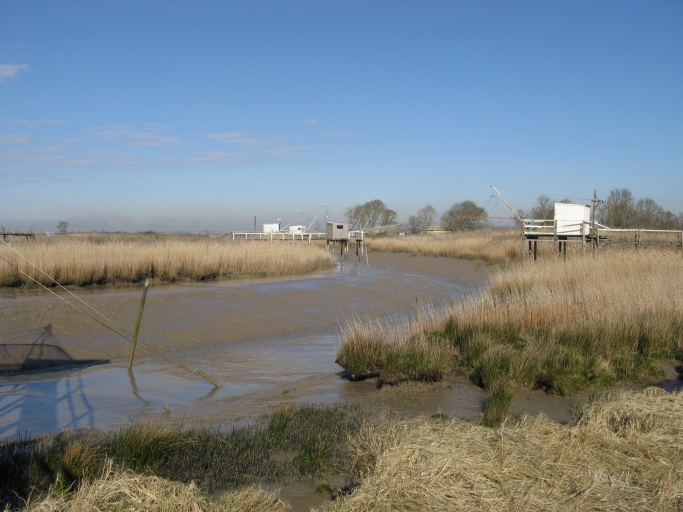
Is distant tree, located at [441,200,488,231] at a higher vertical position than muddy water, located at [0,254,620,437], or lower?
higher

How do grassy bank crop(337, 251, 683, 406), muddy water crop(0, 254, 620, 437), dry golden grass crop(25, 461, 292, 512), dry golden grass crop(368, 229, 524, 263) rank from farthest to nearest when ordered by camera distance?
1. dry golden grass crop(368, 229, 524, 263)
2. grassy bank crop(337, 251, 683, 406)
3. muddy water crop(0, 254, 620, 437)
4. dry golden grass crop(25, 461, 292, 512)

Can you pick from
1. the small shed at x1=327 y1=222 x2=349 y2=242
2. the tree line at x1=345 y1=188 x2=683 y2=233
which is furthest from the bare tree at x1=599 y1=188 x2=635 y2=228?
the small shed at x1=327 y1=222 x2=349 y2=242

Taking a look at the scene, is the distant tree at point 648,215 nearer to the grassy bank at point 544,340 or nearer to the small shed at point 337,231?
the small shed at point 337,231

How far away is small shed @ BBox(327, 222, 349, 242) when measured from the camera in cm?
4231

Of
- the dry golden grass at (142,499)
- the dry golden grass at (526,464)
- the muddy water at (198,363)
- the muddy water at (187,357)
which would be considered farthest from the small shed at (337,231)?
the dry golden grass at (142,499)

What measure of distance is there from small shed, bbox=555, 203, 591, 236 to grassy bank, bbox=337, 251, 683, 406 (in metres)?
12.8

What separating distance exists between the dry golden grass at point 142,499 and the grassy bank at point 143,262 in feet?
45.0

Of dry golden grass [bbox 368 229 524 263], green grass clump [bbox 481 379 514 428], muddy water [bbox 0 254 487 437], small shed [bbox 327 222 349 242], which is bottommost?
muddy water [bbox 0 254 487 437]

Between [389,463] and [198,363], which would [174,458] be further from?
[198,363]

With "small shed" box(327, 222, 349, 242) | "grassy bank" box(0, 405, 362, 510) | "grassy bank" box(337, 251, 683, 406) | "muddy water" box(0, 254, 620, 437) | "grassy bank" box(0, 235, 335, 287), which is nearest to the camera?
"grassy bank" box(0, 405, 362, 510)

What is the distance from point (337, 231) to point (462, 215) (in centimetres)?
4245

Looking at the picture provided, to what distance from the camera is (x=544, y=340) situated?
10.1m

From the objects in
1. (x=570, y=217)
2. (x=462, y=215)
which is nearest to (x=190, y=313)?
(x=570, y=217)

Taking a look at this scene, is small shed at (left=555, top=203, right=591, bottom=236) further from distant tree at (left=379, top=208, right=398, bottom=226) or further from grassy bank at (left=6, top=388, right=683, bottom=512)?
distant tree at (left=379, top=208, right=398, bottom=226)
